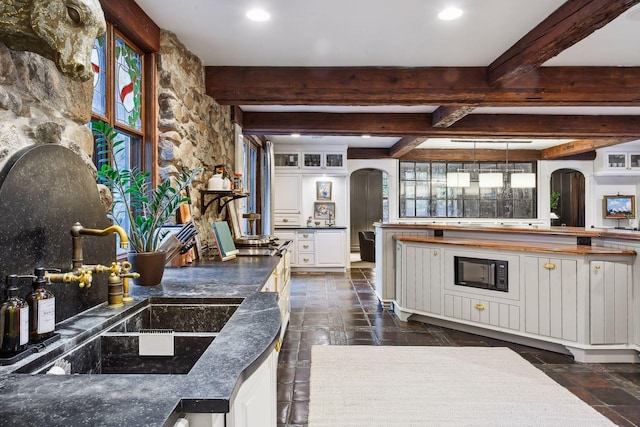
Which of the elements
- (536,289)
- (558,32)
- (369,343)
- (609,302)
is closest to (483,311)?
(536,289)

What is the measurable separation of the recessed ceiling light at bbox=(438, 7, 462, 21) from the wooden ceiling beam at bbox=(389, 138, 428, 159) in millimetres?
3626

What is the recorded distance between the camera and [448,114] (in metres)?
4.57

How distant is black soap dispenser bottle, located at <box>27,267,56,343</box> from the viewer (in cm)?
109

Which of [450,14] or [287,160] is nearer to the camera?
[450,14]

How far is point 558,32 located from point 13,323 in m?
3.09

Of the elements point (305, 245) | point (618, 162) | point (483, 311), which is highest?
point (618, 162)

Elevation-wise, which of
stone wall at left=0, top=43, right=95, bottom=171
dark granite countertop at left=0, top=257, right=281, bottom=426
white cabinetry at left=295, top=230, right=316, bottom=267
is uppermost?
stone wall at left=0, top=43, right=95, bottom=171

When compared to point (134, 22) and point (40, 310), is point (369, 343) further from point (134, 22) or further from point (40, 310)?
point (134, 22)

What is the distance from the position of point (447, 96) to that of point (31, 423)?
12.1ft

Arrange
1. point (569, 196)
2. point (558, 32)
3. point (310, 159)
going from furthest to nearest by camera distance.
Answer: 1. point (569, 196)
2. point (310, 159)
3. point (558, 32)

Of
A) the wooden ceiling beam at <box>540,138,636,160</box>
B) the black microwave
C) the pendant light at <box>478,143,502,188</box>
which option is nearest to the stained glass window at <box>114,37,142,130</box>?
the black microwave

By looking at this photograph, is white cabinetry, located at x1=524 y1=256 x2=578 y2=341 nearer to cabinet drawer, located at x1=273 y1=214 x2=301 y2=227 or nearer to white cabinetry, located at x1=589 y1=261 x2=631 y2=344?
white cabinetry, located at x1=589 y1=261 x2=631 y2=344

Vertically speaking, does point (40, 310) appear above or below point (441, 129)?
below

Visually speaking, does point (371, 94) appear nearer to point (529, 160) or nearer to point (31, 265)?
point (31, 265)
